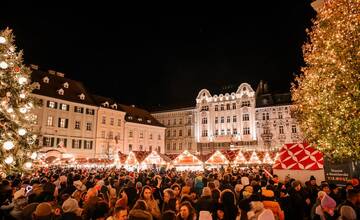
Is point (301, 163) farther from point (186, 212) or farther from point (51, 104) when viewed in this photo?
point (51, 104)

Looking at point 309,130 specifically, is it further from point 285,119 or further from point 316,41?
point 285,119

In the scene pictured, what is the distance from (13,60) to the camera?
11.5 meters

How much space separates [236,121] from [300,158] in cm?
4832

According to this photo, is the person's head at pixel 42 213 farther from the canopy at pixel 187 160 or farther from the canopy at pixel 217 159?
the canopy at pixel 217 159

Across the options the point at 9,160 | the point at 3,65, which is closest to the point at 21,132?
the point at 9,160

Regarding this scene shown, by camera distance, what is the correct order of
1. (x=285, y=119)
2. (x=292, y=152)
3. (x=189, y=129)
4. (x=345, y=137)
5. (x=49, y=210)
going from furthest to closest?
(x=189, y=129), (x=285, y=119), (x=292, y=152), (x=345, y=137), (x=49, y=210)

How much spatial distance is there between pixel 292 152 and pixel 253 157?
13.0 meters

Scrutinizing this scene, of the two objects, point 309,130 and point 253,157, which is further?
point 253,157

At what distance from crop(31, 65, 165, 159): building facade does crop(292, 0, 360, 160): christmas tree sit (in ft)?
92.0

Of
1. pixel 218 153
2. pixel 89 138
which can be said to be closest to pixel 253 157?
pixel 218 153

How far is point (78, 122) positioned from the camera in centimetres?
4881

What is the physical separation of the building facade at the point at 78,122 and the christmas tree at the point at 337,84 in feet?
92.0

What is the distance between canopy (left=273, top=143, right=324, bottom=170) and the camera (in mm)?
15219

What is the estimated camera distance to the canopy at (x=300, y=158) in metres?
15.2
